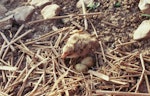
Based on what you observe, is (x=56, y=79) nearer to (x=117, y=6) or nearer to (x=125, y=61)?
(x=125, y=61)

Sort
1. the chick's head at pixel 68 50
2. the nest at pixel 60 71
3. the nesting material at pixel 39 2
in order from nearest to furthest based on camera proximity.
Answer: the nest at pixel 60 71
the chick's head at pixel 68 50
the nesting material at pixel 39 2

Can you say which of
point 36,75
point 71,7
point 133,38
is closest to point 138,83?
point 133,38

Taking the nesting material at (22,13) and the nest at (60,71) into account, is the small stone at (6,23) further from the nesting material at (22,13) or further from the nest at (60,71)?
the nest at (60,71)

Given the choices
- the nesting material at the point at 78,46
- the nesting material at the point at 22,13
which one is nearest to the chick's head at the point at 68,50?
the nesting material at the point at 78,46

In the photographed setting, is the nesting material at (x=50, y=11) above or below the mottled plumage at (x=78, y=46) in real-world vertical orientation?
above

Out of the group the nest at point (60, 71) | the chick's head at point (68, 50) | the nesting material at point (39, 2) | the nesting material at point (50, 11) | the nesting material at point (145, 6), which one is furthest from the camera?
the nesting material at point (39, 2)

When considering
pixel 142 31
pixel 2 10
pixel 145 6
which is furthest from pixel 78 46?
pixel 2 10

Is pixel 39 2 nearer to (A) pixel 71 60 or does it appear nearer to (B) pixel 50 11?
(B) pixel 50 11
